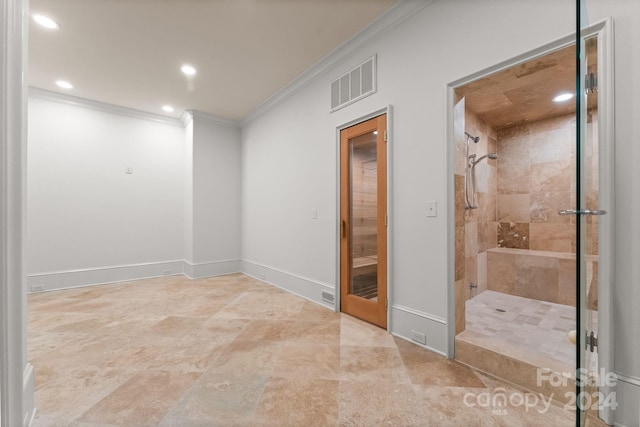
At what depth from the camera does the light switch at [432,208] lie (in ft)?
6.92

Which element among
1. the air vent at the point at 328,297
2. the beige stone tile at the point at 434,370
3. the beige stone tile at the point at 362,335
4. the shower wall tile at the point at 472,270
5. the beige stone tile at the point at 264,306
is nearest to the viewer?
the beige stone tile at the point at 434,370

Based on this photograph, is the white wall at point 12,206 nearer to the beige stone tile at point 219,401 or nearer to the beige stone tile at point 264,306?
the beige stone tile at point 219,401

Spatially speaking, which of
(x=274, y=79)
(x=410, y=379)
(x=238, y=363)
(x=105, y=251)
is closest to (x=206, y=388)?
(x=238, y=363)

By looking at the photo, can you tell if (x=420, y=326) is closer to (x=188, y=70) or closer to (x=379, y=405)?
(x=379, y=405)

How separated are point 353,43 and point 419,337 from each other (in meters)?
2.88

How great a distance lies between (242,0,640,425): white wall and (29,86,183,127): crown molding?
2083mm

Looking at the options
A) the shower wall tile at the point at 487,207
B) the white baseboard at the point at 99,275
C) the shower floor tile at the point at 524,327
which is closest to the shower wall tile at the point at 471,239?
the shower wall tile at the point at 487,207

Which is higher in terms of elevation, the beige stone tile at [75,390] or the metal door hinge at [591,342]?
the metal door hinge at [591,342]

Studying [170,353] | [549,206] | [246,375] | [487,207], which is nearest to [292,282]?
[170,353]

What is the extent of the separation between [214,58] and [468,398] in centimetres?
386

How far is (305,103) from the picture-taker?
351 centimetres

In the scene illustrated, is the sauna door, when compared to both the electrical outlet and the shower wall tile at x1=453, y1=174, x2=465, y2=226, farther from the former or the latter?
the shower wall tile at x1=453, y1=174, x2=465, y2=226

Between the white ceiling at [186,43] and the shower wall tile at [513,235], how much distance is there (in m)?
3.26

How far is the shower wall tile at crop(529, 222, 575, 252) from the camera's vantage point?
10.9 feet
